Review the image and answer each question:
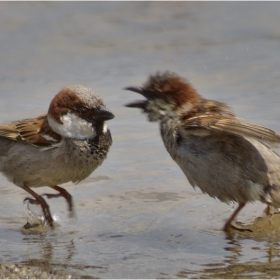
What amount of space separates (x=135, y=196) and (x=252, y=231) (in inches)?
49.2

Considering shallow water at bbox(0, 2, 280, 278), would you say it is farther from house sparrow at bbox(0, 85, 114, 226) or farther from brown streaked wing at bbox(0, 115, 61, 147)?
brown streaked wing at bbox(0, 115, 61, 147)

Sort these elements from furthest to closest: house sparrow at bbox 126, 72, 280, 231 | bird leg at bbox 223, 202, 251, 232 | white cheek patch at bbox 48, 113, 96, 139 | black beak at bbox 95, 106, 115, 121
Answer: white cheek patch at bbox 48, 113, 96, 139
black beak at bbox 95, 106, 115, 121
bird leg at bbox 223, 202, 251, 232
house sparrow at bbox 126, 72, 280, 231

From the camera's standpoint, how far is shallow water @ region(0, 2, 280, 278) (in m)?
5.27

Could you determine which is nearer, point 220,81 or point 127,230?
point 127,230

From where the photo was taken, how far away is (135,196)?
6719mm

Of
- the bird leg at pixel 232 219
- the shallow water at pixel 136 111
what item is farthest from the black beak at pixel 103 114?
the bird leg at pixel 232 219

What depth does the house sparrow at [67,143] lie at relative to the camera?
615 cm

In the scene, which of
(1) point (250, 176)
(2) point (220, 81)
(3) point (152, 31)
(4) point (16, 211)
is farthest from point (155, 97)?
(3) point (152, 31)

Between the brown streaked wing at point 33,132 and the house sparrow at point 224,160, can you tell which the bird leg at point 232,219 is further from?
the brown streaked wing at point 33,132

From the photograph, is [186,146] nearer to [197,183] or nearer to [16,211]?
[197,183]

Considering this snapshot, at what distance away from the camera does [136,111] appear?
9.05 meters

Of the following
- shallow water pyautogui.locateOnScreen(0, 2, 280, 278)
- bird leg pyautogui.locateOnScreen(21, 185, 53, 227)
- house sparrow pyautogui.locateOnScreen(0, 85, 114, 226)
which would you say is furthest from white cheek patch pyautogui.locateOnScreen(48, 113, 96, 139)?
shallow water pyautogui.locateOnScreen(0, 2, 280, 278)

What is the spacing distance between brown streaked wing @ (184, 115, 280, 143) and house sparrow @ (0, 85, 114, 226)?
750mm

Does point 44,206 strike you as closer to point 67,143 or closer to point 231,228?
point 67,143
